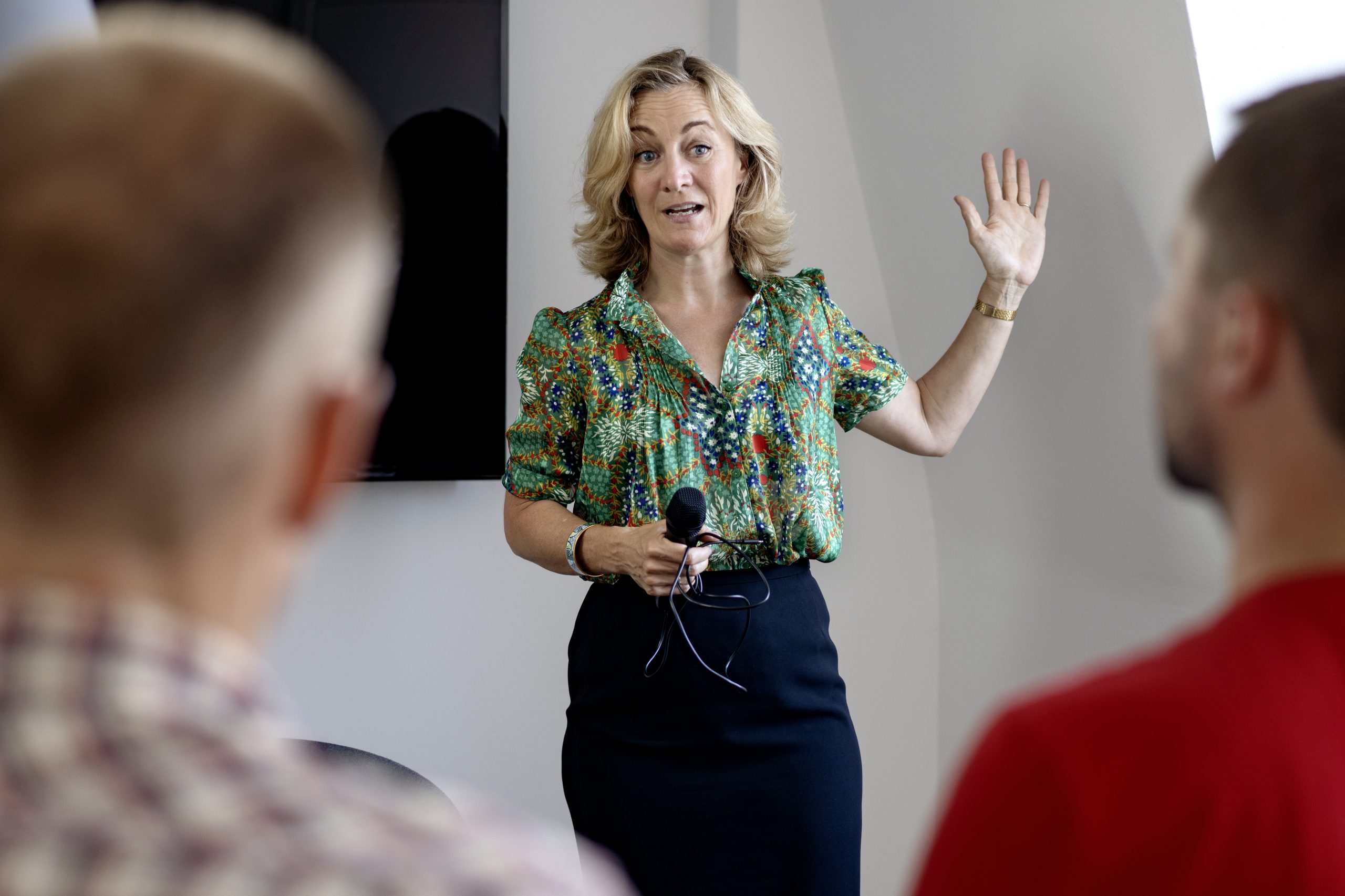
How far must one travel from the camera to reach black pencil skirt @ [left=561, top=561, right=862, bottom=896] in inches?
76.2

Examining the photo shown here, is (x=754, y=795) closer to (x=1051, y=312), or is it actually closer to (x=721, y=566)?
(x=721, y=566)

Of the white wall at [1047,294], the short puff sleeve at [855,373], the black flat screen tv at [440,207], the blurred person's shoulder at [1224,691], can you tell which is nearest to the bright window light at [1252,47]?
the white wall at [1047,294]

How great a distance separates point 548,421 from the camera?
2.07m

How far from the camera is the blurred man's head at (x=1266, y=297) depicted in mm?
745

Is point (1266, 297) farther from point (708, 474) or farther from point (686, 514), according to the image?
point (708, 474)

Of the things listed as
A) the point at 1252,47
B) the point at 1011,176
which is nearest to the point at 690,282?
the point at 1011,176

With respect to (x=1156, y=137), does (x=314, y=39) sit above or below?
above

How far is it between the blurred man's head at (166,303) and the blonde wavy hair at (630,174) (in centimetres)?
165

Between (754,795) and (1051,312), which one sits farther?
(1051,312)

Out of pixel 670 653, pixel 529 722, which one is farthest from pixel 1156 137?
pixel 529 722

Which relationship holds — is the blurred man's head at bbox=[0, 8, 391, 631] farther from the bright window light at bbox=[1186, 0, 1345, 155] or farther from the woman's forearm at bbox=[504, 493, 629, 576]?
the bright window light at bbox=[1186, 0, 1345, 155]

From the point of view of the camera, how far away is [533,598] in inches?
116

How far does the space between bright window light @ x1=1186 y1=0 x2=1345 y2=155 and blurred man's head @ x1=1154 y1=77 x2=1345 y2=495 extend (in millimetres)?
1038

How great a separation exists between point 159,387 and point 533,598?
250 centimetres
